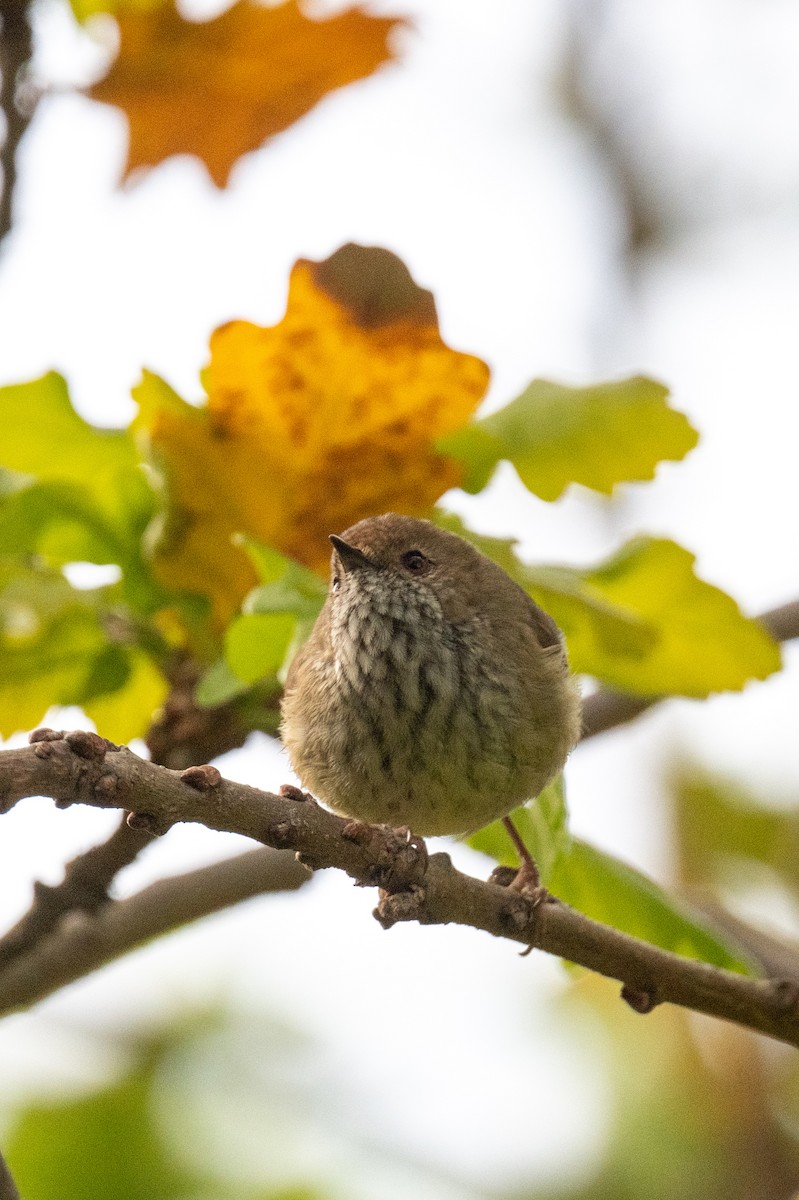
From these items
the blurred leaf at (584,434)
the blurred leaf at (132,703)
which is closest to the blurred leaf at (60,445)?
the blurred leaf at (132,703)

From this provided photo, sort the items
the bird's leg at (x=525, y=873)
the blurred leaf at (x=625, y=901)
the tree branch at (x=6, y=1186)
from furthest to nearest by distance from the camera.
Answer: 1. the blurred leaf at (x=625, y=901)
2. the bird's leg at (x=525, y=873)
3. the tree branch at (x=6, y=1186)

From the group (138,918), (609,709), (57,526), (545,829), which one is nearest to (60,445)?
(57,526)

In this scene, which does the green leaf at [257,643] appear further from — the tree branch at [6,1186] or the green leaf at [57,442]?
the tree branch at [6,1186]

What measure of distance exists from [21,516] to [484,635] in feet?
3.24

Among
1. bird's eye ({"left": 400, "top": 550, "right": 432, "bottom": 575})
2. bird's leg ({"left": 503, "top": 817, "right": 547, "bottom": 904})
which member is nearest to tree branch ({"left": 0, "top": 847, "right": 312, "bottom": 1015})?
bird's leg ({"left": 503, "top": 817, "right": 547, "bottom": 904})

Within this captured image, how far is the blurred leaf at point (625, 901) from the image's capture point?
2.76m

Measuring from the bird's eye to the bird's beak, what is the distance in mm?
92

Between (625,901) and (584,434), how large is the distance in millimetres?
909

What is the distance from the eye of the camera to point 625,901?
9.16ft

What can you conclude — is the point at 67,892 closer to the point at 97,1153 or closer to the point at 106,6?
the point at 97,1153

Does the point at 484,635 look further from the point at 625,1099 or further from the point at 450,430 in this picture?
the point at 625,1099

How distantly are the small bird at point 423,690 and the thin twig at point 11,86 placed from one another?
2.86 feet

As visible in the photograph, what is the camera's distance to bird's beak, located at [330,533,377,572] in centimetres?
291

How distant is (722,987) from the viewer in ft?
8.16
